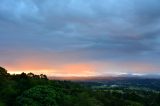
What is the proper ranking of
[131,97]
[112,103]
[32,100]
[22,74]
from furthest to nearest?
1. [131,97]
2. [22,74]
3. [112,103]
4. [32,100]

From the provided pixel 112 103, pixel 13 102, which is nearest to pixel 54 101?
pixel 13 102

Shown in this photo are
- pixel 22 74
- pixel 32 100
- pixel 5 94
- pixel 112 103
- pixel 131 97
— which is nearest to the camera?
pixel 32 100

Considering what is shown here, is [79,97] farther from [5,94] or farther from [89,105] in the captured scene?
[5,94]

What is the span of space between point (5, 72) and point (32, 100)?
4229 centimetres

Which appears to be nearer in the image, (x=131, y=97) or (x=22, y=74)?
(x=22, y=74)

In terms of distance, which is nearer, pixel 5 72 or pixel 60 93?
pixel 60 93

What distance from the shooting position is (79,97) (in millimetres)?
97000

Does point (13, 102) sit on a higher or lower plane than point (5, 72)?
lower

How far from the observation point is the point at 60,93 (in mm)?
Answer: 93250

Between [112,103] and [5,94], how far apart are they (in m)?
37.7

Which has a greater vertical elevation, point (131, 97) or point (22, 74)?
point (22, 74)

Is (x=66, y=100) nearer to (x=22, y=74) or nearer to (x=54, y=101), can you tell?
(x=54, y=101)

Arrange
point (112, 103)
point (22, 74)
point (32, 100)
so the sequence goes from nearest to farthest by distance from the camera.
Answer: point (32, 100), point (112, 103), point (22, 74)

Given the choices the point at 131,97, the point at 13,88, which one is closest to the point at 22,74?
the point at 13,88
